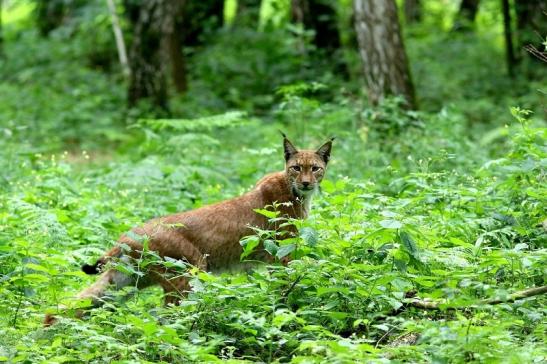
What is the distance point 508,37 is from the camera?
20.5m

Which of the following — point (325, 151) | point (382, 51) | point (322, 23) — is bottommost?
point (325, 151)

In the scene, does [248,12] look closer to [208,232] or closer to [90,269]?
[208,232]

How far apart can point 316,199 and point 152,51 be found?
9884 mm

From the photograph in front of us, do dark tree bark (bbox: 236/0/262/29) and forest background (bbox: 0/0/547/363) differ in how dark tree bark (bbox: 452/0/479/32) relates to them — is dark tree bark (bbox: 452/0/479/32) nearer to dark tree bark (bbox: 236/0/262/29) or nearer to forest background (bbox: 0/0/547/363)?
forest background (bbox: 0/0/547/363)

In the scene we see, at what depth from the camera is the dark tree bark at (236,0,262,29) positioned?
28016mm

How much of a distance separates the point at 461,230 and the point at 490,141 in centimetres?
704

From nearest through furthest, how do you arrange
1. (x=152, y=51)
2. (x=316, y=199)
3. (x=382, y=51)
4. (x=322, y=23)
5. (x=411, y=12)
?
(x=316, y=199)
(x=382, y=51)
(x=152, y=51)
(x=322, y=23)
(x=411, y=12)

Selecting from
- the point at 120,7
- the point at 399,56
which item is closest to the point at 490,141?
the point at 399,56

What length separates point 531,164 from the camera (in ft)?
26.3

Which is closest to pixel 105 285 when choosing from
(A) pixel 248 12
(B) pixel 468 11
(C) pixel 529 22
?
(C) pixel 529 22

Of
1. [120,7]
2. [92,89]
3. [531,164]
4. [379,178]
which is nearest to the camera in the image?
[531,164]

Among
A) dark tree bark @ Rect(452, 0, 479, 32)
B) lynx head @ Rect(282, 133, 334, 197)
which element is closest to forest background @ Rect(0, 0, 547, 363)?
lynx head @ Rect(282, 133, 334, 197)

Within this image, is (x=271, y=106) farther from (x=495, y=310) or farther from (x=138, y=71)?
(x=495, y=310)

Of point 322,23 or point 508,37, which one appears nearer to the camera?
point 508,37
